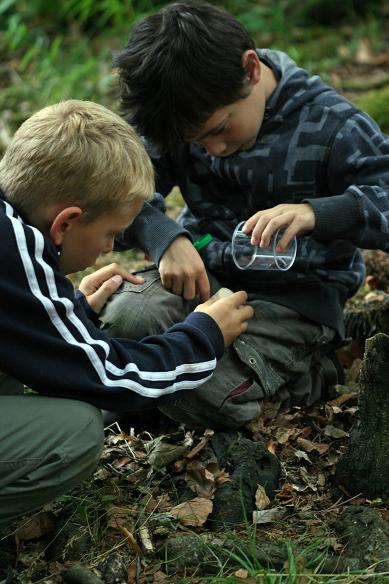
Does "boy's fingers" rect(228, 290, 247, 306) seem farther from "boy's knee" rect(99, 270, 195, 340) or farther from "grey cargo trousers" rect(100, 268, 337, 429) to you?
"boy's knee" rect(99, 270, 195, 340)

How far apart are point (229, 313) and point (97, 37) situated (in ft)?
20.1

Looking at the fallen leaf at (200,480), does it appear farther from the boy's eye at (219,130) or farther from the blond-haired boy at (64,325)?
the boy's eye at (219,130)

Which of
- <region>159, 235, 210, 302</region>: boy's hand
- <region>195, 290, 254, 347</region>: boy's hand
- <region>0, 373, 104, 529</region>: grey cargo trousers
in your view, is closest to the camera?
<region>0, 373, 104, 529</region>: grey cargo trousers

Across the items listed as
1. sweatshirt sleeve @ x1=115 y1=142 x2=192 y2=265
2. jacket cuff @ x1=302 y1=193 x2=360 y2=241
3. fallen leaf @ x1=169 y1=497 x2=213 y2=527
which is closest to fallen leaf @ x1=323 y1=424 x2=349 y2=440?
fallen leaf @ x1=169 y1=497 x2=213 y2=527

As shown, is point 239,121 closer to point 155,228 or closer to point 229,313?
point 155,228

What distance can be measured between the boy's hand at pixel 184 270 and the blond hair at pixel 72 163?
59 centimetres

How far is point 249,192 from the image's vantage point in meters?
3.57

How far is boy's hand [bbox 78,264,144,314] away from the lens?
11.4 feet

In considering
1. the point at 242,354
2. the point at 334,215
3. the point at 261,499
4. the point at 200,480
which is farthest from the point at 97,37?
the point at 261,499

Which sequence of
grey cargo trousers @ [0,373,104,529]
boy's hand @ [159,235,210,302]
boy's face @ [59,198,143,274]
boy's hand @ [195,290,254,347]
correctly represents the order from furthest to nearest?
boy's hand @ [159,235,210,302] < boy's hand @ [195,290,254,347] < boy's face @ [59,198,143,274] < grey cargo trousers @ [0,373,104,529]

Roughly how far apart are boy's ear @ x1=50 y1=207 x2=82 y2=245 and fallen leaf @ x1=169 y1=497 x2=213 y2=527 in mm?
962

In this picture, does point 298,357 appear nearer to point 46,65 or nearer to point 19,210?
point 19,210

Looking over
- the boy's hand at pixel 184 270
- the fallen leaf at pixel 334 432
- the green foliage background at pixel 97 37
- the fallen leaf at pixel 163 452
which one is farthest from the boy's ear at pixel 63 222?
the green foliage background at pixel 97 37

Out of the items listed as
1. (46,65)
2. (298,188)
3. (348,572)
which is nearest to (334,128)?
(298,188)
